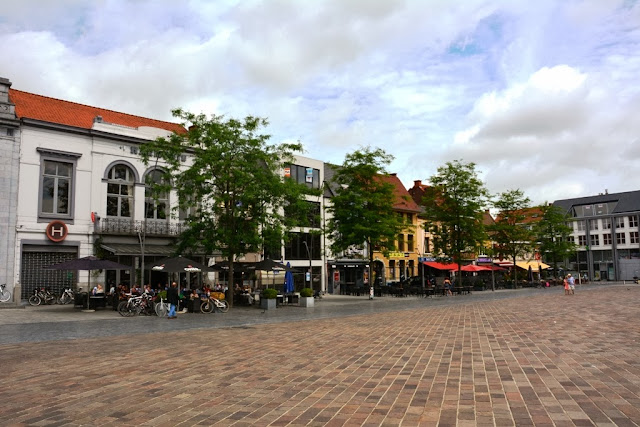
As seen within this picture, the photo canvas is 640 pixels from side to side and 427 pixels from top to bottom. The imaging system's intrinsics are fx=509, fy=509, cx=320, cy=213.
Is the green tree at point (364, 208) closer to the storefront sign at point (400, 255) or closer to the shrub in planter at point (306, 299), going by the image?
the shrub in planter at point (306, 299)

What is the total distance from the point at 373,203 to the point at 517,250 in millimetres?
27488

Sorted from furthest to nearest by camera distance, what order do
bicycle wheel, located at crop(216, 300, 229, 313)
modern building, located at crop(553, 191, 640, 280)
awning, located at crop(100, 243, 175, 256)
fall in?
modern building, located at crop(553, 191, 640, 280), awning, located at crop(100, 243, 175, 256), bicycle wheel, located at crop(216, 300, 229, 313)

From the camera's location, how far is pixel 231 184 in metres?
25.2

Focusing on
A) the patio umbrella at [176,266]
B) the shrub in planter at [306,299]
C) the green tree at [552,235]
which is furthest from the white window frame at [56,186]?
the green tree at [552,235]

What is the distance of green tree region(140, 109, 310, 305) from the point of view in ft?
79.8

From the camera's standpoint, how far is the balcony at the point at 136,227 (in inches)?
1143

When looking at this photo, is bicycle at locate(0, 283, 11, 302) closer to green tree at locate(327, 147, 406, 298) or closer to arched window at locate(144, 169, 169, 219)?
arched window at locate(144, 169, 169, 219)

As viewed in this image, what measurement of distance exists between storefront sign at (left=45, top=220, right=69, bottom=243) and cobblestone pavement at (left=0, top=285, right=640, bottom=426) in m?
13.1

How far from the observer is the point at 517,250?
54500 mm

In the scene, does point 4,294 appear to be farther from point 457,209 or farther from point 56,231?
point 457,209

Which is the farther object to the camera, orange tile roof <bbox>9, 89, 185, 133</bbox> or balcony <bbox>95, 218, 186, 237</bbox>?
balcony <bbox>95, 218, 186, 237</bbox>

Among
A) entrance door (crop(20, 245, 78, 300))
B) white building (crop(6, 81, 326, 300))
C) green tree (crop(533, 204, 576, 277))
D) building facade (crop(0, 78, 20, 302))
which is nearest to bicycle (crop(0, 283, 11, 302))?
building facade (crop(0, 78, 20, 302))

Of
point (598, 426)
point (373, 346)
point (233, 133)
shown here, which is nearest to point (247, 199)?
point (233, 133)

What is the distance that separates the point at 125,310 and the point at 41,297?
25.6ft
